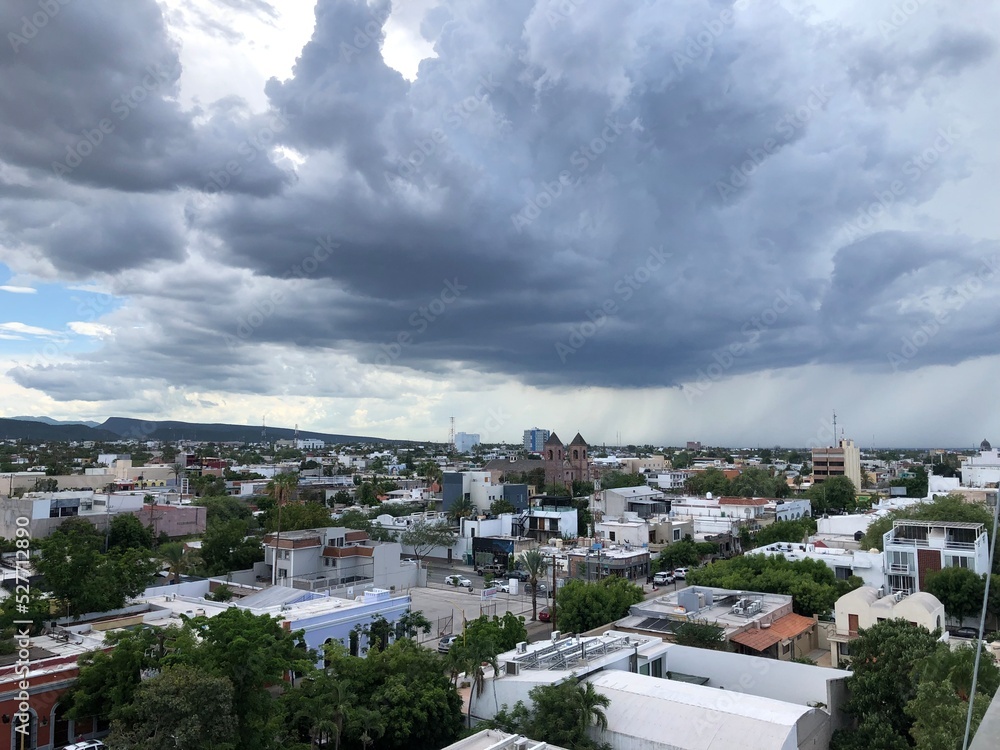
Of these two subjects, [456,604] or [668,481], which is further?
[668,481]

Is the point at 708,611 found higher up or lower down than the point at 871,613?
lower down

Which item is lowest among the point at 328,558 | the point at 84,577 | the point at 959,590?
the point at 959,590

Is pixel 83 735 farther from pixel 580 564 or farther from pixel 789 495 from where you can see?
pixel 789 495

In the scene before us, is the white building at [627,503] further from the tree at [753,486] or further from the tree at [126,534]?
the tree at [126,534]

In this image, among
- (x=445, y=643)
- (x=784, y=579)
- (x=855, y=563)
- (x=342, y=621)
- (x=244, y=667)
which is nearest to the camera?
(x=244, y=667)

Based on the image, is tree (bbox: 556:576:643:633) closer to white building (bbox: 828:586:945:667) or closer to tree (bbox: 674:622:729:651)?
tree (bbox: 674:622:729:651)

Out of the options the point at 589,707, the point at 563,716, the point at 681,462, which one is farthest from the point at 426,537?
the point at 681,462

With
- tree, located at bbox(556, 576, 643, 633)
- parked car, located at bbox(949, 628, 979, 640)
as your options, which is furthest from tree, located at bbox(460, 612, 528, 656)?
parked car, located at bbox(949, 628, 979, 640)

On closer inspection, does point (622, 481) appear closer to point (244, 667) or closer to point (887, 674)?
point (887, 674)
